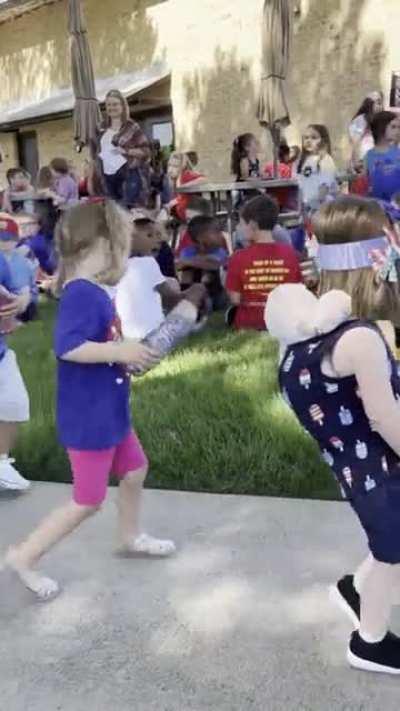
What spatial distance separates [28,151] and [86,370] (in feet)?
70.9

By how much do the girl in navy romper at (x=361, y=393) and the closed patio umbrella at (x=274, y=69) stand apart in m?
7.06

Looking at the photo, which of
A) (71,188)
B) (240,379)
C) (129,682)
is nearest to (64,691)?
(129,682)

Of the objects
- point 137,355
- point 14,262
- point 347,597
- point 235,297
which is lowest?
point 347,597

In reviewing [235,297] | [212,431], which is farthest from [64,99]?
[212,431]

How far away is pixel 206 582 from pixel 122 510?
0.44 meters

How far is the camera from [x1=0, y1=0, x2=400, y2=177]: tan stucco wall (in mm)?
13602

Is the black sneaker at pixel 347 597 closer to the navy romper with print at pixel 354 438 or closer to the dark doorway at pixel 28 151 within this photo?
the navy romper with print at pixel 354 438

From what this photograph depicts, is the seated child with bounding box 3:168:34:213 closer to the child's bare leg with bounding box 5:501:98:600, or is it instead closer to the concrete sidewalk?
the concrete sidewalk

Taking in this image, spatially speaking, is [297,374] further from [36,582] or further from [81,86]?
[81,86]

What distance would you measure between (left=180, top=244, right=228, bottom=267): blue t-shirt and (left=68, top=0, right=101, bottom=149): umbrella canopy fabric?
2963mm

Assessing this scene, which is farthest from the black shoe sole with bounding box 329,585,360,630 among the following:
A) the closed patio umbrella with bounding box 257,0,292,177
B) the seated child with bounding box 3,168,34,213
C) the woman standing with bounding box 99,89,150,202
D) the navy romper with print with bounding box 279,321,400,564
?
the seated child with bounding box 3,168,34,213

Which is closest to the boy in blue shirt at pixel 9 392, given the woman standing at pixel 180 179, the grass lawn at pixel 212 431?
the grass lawn at pixel 212 431

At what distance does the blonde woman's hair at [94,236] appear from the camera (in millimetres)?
3006

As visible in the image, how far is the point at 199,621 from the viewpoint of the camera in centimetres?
287
